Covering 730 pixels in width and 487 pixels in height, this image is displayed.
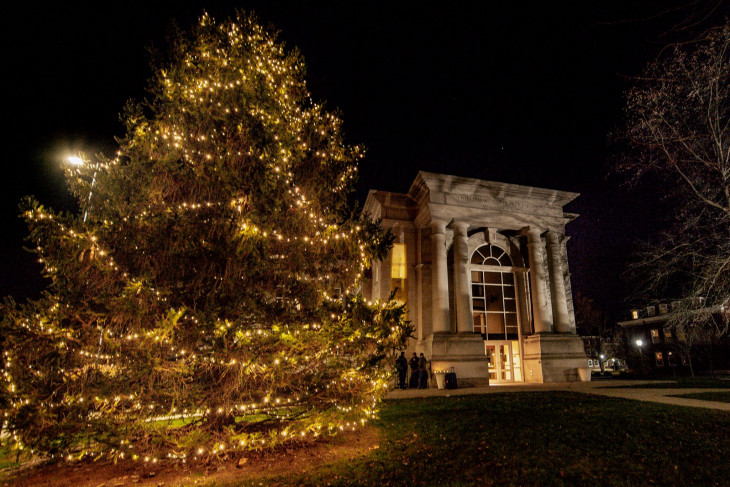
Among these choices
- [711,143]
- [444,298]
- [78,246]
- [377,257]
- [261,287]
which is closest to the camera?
[78,246]

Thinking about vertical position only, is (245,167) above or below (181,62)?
below

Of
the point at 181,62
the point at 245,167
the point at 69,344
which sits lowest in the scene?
the point at 69,344

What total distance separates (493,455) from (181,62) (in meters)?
8.85

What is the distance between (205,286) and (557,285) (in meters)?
19.1

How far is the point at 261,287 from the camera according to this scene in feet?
21.8

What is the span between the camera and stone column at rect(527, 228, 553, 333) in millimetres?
19578

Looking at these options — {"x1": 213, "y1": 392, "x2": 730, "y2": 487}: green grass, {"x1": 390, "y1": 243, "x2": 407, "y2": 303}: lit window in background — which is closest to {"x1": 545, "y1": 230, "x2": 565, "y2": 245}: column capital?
{"x1": 390, "y1": 243, "x2": 407, "y2": 303}: lit window in background

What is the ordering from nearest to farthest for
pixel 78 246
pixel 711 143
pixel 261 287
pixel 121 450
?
pixel 121 450
pixel 78 246
pixel 261 287
pixel 711 143

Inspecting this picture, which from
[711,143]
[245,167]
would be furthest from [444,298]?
[245,167]

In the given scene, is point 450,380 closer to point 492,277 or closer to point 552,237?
point 492,277

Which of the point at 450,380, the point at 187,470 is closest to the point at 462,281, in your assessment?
the point at 450,380

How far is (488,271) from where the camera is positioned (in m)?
21.2

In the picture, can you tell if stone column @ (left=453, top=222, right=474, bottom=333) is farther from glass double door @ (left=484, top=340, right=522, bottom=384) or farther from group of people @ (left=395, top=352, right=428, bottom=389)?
group of people @ (left=395, top=352, right=428, bottom=389)

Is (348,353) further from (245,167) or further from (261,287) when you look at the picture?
(245,167)
